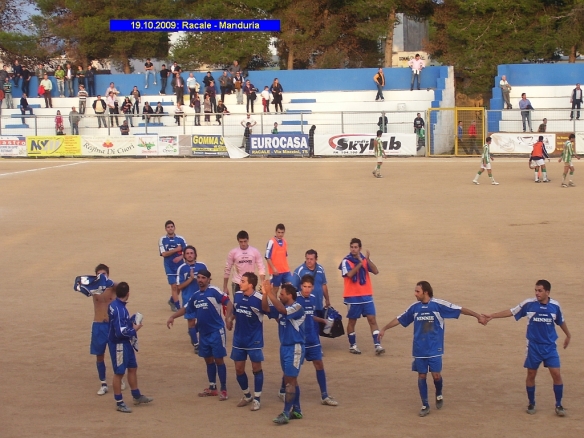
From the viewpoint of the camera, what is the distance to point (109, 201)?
27750 mm

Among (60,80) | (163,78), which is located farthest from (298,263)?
(60,80)

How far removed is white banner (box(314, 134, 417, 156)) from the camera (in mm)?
39000

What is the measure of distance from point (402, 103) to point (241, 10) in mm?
13877

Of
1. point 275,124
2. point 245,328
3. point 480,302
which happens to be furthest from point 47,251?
point 275,124

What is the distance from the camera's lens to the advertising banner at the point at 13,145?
4331 centimetres

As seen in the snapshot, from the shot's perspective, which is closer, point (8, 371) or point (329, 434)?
point (329, 434)

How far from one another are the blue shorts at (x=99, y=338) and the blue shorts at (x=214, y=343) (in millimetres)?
1291

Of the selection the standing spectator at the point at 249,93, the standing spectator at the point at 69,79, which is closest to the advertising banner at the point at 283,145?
the standing spectator at the point at 249,93

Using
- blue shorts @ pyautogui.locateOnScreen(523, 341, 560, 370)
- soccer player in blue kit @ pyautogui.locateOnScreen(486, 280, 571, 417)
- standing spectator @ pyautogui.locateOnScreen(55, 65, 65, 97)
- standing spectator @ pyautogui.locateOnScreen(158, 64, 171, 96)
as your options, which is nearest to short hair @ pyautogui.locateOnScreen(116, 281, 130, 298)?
soccer player in blue kit @ pyautogui.locateOnScreen(486, 280, 571, 417)

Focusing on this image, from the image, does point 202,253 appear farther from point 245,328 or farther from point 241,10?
point 241,10

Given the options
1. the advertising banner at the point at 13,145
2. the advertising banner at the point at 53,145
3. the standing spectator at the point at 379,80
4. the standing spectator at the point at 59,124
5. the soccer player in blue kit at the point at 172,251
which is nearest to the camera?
the soccer player in blue kit at the point at 172,251

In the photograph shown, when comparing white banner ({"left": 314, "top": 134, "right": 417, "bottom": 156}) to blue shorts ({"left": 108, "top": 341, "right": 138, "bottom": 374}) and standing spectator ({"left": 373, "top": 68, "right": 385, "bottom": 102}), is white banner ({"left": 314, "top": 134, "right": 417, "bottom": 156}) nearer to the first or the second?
standing spectator ({"left": 373, "top": 68, "right": 385, "bottom": 102})

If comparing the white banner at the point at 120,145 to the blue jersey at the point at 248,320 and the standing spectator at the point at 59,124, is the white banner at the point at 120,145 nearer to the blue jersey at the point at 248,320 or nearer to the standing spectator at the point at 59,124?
the standing spectator at the point at 59,124

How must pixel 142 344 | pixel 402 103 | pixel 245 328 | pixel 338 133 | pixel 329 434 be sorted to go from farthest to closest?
pixel 402 103 < pixel 338 133 < pixel 142 344 < pixel 245 328 < pixel 329 434
